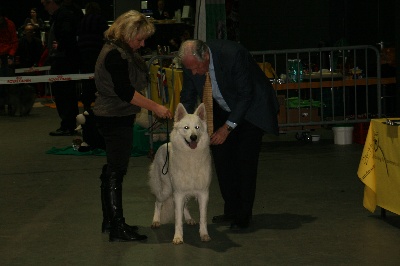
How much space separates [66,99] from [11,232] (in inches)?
298

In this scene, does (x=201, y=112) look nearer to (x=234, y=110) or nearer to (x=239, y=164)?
(x=234, y=110)

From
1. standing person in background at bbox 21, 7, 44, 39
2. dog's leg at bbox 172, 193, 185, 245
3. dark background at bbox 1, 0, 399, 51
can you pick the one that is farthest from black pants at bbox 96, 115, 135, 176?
standing person in background at bbox 21, 7, 44, 39

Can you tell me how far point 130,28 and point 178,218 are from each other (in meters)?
1.51

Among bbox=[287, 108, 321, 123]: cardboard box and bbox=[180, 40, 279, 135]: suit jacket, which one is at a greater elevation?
bbox=[180, 40, 279, 135]: suit jacket

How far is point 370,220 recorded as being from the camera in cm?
805

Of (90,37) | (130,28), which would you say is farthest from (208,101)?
(90,37)

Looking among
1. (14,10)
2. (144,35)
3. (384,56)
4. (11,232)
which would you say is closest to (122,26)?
(144,35)

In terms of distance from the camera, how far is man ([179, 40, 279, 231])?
7.65 meters

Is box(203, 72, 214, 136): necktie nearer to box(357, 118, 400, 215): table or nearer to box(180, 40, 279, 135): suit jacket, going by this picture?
box(180, 40, 279, 135): suit jacket

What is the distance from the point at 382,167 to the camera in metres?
7.82

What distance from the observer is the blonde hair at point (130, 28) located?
727 cm

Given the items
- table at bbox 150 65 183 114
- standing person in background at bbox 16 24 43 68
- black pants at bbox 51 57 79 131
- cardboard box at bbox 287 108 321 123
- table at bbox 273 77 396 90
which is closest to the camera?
table at bbox 150 65 183 114

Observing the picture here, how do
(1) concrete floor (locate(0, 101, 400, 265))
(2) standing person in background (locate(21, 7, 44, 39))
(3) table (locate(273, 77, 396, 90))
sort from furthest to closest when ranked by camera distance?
(2) standing person in background (locate(21, 7, 44, 39)) < (3) table (locate(273, 77, 396, 90)) < (1) concrete floor (locate(0, 101, 400, 265))

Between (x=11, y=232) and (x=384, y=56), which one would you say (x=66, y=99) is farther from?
(x=11, y=232)
